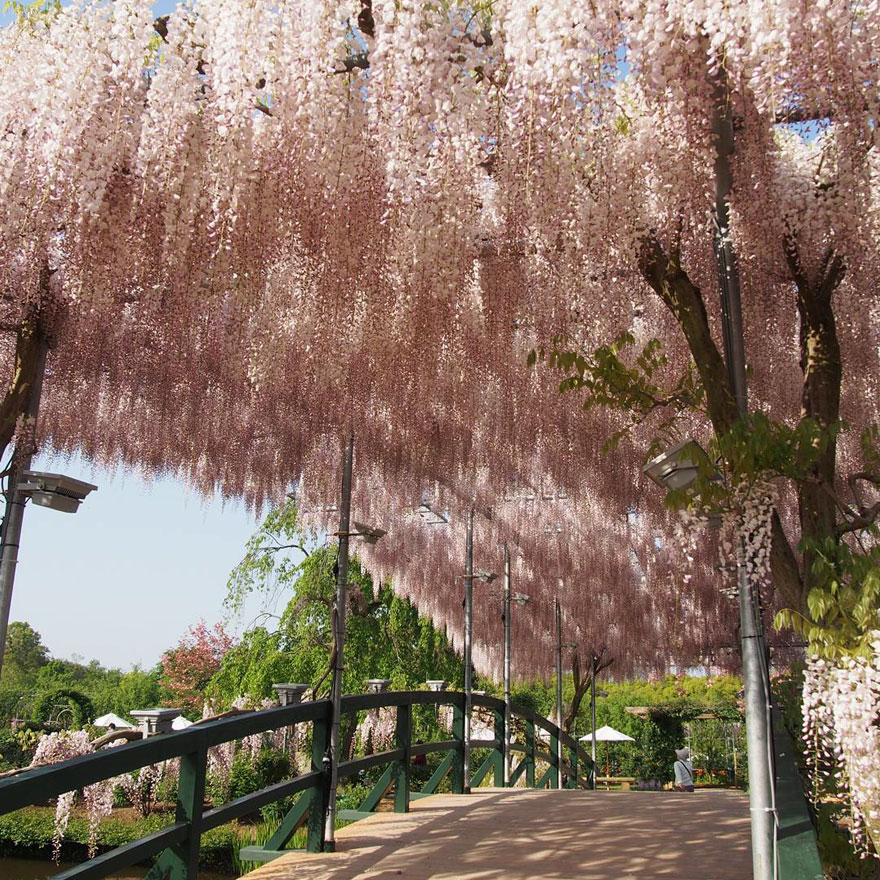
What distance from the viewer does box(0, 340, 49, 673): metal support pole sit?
4.09 metres

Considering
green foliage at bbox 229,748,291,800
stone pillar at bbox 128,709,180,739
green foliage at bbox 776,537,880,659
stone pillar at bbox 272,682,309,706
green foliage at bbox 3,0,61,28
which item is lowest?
green foliage at bbox 229,748,291,800

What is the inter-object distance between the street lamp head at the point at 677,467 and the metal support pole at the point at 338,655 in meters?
1.96

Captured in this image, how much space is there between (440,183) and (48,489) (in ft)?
8.62

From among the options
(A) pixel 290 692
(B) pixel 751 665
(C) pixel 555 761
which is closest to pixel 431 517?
(C) pixel 555 761

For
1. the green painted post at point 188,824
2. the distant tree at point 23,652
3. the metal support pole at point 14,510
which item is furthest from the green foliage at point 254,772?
the distant tree at point 23,652

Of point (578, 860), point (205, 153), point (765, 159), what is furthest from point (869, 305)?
point (205, 153)

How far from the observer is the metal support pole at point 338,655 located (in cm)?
408

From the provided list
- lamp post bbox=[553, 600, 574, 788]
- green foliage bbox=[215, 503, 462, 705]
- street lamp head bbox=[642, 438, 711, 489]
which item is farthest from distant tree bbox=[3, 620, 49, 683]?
street lamp head bbox=[642, 438, 711, 489]

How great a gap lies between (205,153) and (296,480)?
4986 millimetres

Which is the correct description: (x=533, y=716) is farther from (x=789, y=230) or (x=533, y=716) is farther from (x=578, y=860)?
(x=789, y=230)

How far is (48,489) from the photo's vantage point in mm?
4434

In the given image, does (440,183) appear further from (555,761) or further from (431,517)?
(431,517)

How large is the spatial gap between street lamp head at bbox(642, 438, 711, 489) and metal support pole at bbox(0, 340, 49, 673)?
295cm

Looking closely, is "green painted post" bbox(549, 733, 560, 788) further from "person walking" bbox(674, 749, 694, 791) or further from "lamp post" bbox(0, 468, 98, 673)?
"lamp post" bbox(0, 468, 98, 673)
